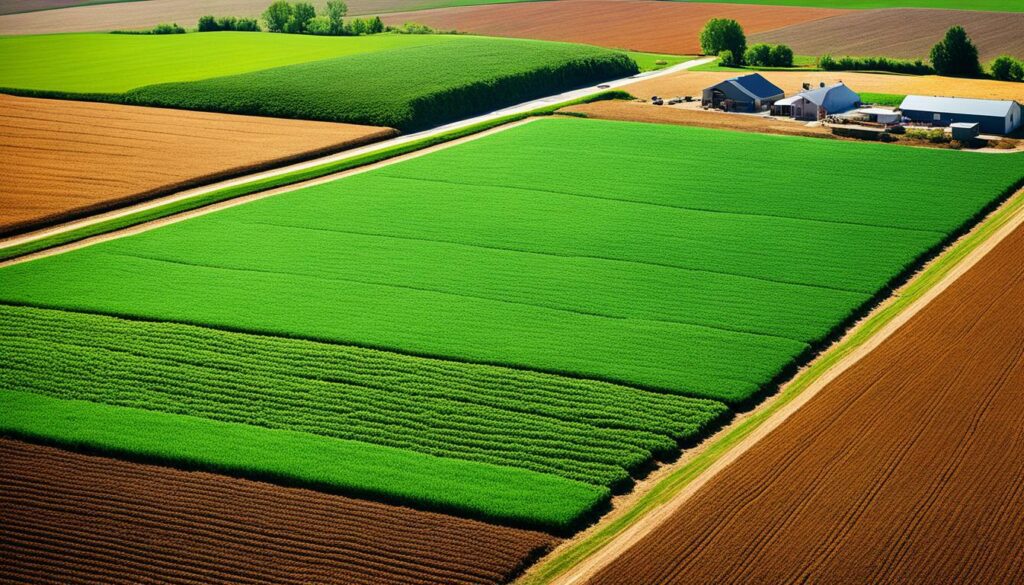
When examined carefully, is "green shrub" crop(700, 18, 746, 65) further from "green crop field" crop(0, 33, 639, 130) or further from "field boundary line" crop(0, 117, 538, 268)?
"field boundary line" crop(0, 117, 538, 268)

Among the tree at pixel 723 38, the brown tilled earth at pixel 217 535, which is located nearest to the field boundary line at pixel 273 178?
the tree at pixel 723 38

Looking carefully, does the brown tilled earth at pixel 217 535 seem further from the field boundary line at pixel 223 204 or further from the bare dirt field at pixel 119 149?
the bare dirt field at pixel 119 149

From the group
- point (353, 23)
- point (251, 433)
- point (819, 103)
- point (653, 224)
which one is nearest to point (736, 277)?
point (653, 224)

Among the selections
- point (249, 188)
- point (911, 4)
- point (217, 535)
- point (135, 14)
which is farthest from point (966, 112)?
point (135, 14)

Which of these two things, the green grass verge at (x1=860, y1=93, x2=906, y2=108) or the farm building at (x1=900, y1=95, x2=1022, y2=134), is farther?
the green grass verge at (x1=860, y1=93, x2=906, y2=108)

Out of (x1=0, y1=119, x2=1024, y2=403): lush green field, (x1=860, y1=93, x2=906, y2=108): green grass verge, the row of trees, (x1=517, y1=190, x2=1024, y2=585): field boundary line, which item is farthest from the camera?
the row of trees

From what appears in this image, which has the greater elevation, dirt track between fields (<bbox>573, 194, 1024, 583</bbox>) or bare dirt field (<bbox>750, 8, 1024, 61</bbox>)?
bare dirt field (<bbox>750, 8, 1024, 61</bbox>)

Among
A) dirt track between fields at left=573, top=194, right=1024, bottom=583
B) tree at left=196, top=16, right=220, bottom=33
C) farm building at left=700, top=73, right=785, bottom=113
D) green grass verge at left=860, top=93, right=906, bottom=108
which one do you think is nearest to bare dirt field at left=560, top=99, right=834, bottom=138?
farm building at left=700, top=73, right=785, bottom=113
